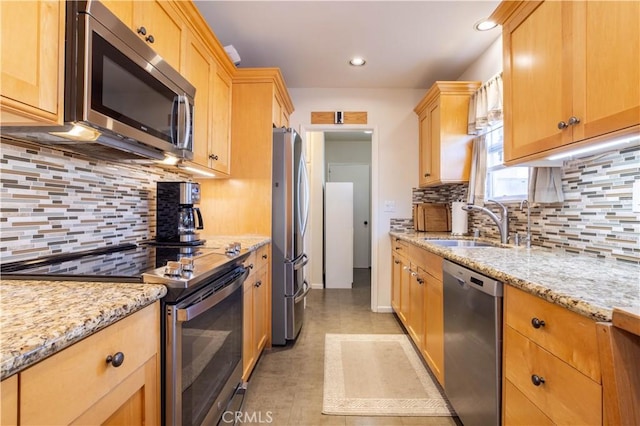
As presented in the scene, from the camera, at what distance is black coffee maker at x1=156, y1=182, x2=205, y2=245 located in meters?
1.85

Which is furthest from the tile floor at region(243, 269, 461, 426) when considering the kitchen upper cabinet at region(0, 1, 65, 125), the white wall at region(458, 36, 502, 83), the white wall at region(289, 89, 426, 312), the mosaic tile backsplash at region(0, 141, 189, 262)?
the white wall at region(458, 36, 502, 83)

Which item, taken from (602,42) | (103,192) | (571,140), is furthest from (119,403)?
(602,42)

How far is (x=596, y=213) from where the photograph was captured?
4.80 ft

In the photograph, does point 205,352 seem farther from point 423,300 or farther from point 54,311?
point 423,300

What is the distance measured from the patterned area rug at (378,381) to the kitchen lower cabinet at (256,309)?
1.68 ft

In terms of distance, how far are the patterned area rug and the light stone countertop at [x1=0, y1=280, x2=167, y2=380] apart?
1398mm

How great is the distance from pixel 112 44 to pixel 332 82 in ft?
8.47

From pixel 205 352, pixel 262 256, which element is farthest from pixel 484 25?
pixel 205 352

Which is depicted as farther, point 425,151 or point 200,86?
point 425,151

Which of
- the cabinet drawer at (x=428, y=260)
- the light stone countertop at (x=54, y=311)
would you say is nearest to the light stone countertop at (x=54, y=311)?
the light stone countertop at (x=54, y=311)

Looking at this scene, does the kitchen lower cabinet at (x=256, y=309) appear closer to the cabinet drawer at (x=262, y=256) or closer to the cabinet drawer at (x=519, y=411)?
the cabinet drawer at (x=262, y=256)

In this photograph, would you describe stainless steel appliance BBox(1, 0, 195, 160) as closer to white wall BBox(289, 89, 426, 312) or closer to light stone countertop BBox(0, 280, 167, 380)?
light stone countertop BBox(0, 280, 167, 380)

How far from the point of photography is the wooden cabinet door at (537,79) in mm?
1240

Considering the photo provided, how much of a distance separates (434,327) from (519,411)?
0.88 m
